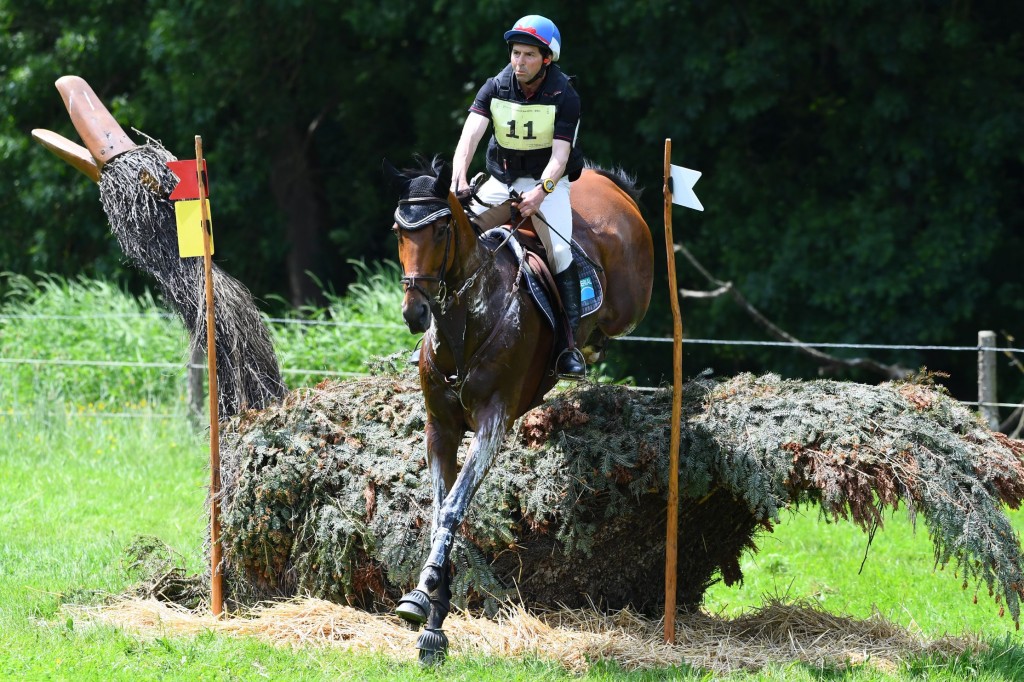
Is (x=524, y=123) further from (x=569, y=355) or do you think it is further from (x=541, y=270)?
(x=569, y=355)

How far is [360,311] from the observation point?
13570mm

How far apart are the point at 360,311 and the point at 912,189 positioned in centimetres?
690

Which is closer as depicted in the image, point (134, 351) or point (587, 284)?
point (587, 284)

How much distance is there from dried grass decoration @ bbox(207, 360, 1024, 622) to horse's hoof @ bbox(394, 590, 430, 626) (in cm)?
88

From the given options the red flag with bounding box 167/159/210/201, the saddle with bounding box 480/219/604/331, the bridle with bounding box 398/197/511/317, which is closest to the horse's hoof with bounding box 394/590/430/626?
the bridle with bounding box 398/197/511/317

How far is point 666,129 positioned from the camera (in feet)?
49.4

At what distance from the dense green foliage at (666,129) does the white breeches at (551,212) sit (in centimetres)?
555

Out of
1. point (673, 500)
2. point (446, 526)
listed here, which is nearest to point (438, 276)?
point (446, 526)

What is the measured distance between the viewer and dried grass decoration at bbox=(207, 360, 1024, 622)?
243 inches

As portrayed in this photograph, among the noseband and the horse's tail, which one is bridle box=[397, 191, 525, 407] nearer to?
the noseband

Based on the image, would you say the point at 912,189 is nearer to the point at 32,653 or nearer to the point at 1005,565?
the point at 1005,565

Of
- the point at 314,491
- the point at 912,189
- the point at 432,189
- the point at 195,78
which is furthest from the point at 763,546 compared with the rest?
the point at 195,78

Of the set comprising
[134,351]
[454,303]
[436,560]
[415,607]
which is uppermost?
[454,303]

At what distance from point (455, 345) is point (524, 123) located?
1.31m
